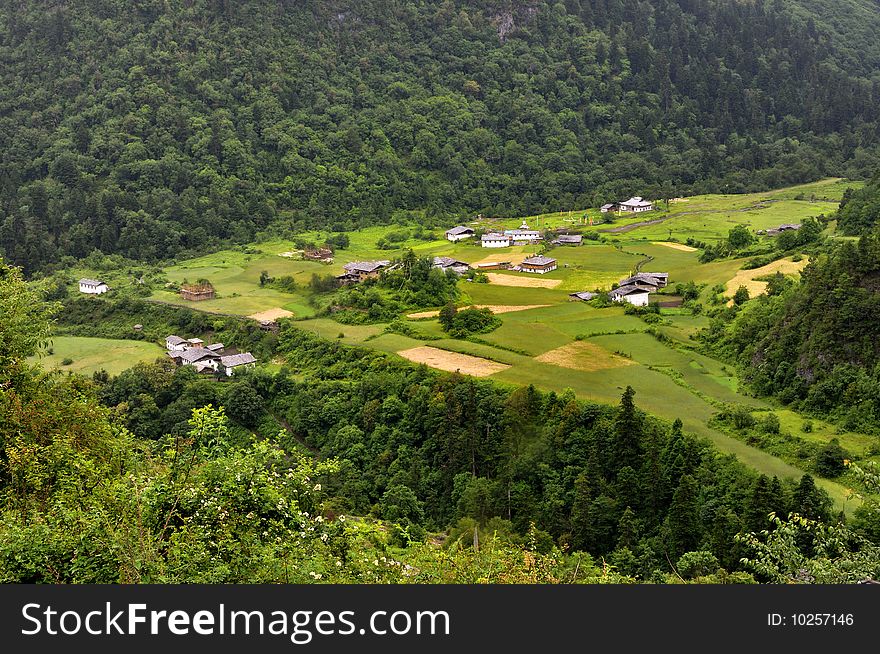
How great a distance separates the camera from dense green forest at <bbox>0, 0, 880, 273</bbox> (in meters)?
83.4

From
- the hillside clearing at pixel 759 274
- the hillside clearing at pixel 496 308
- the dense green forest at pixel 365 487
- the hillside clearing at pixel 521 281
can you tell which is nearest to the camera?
the dense green forest at pixel 365 487

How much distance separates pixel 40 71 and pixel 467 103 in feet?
157

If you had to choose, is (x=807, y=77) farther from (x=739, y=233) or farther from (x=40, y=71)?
(x=40, y=71)

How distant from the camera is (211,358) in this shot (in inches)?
1858

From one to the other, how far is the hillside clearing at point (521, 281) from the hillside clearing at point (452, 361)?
597 inches

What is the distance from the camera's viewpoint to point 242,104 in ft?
315

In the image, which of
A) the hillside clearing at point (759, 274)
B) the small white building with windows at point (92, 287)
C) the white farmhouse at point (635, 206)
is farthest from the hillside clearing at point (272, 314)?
the white farmhouse at point (635, 206)

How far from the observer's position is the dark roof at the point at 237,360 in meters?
46.1

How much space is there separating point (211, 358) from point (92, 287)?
20393mm

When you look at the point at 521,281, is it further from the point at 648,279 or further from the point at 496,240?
the point at 496,240

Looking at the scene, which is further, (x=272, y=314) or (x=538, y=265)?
(x=538, y=265)

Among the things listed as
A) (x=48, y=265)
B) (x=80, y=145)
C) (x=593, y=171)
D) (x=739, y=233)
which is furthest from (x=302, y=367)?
(x=593, y=171)

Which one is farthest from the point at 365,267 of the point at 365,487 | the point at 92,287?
the point at 365,487

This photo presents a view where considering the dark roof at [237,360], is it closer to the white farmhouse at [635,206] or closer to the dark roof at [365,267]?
the dark roof at [365,267]
